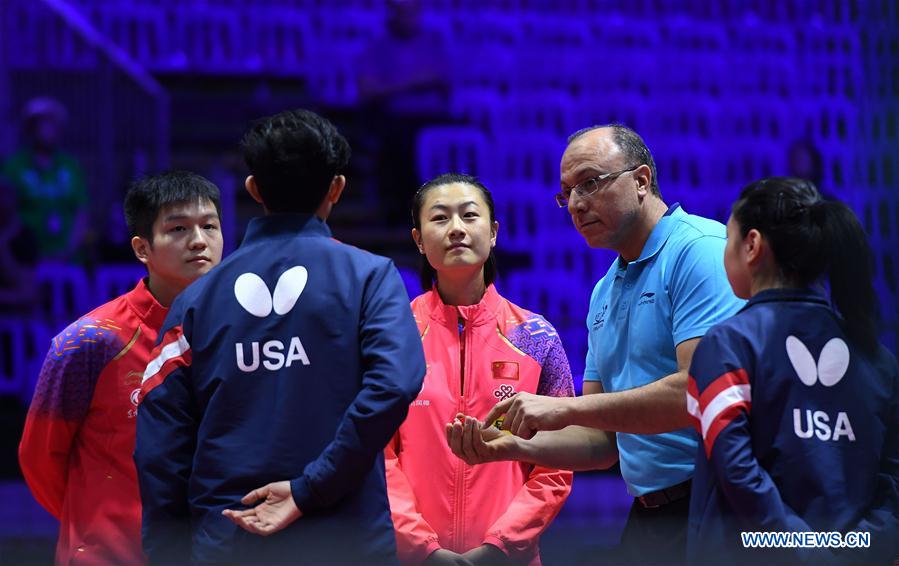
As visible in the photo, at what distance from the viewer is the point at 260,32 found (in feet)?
18.2

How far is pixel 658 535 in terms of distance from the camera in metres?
2.17

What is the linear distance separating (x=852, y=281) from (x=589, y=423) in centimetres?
61

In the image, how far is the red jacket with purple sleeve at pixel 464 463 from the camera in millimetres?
2377

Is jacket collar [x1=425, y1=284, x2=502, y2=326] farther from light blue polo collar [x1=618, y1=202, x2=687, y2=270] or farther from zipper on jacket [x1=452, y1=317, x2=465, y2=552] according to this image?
light blue polo collar [x1=618, y1=202, x2=687, y2=270]

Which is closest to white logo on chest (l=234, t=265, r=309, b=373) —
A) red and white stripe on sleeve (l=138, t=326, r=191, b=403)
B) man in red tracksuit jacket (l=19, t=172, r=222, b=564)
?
red and white stripe on sleeve (l=138, t=326, r=191, b=403)

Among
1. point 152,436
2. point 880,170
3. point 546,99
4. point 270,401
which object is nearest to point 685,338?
point 270,401

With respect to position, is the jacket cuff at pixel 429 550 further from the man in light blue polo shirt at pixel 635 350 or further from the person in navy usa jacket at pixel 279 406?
the person in navy usa jacket at pixel 279 406

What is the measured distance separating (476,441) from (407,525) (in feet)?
1.19

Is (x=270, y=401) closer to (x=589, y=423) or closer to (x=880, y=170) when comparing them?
(x=589, y=423)

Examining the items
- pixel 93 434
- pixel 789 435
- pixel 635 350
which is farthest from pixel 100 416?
pixel 789 435

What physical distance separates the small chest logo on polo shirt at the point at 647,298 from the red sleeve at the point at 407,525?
0.72m

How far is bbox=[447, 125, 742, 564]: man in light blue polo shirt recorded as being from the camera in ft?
6.79

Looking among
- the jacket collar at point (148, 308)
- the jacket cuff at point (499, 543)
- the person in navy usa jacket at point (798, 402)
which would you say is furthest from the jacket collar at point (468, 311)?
the person in navy usa jacket at point (798, 402)

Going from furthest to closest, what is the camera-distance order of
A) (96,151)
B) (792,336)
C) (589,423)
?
(96,151)
(589,423)
(792,336)
